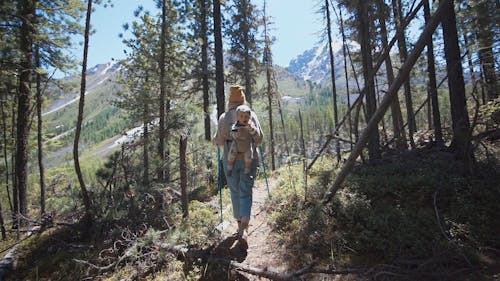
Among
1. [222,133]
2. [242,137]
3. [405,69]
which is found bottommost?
[242,137]

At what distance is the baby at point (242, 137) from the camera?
13.2ft

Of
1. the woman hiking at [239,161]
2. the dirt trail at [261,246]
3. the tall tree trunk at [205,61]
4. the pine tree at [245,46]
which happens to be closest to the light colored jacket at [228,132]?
the woman hiking at [239,161]

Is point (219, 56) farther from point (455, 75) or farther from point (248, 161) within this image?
point (455, 75)

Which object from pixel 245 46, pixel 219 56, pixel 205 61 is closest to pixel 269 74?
pixel 245 46

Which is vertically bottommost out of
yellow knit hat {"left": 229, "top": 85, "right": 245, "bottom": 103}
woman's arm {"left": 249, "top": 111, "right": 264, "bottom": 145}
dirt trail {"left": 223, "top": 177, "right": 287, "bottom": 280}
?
dirt trail {"left": 223, "top": 177, "right": 287, "bottom": 280}

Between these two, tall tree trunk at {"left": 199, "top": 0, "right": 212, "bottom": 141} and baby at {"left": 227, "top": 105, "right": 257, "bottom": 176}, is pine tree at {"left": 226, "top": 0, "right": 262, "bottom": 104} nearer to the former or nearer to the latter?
tall tree trunk at {"left": 199, "top": 0, "right": 212, "bottom": 141}

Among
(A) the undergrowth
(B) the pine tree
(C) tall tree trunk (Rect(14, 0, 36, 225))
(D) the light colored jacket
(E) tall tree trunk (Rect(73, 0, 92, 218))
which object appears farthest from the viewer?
(B) the pine tree

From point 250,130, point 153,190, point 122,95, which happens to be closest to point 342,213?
point 250,130

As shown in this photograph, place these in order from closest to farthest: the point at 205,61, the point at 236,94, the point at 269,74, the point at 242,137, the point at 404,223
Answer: the point at 242,137 < the point at 404,223 < the point at 236,94 < the point at 205,61 < the point at 269,74

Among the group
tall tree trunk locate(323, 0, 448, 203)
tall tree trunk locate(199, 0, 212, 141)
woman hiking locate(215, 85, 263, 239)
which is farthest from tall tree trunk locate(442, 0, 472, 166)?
tall tree trunk locate(199, 0, 212, 141)

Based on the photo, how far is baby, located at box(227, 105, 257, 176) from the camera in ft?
13.2

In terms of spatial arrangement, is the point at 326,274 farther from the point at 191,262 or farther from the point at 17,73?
the point at 17,73

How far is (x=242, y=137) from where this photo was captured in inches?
161

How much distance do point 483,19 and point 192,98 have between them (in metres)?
12.1
